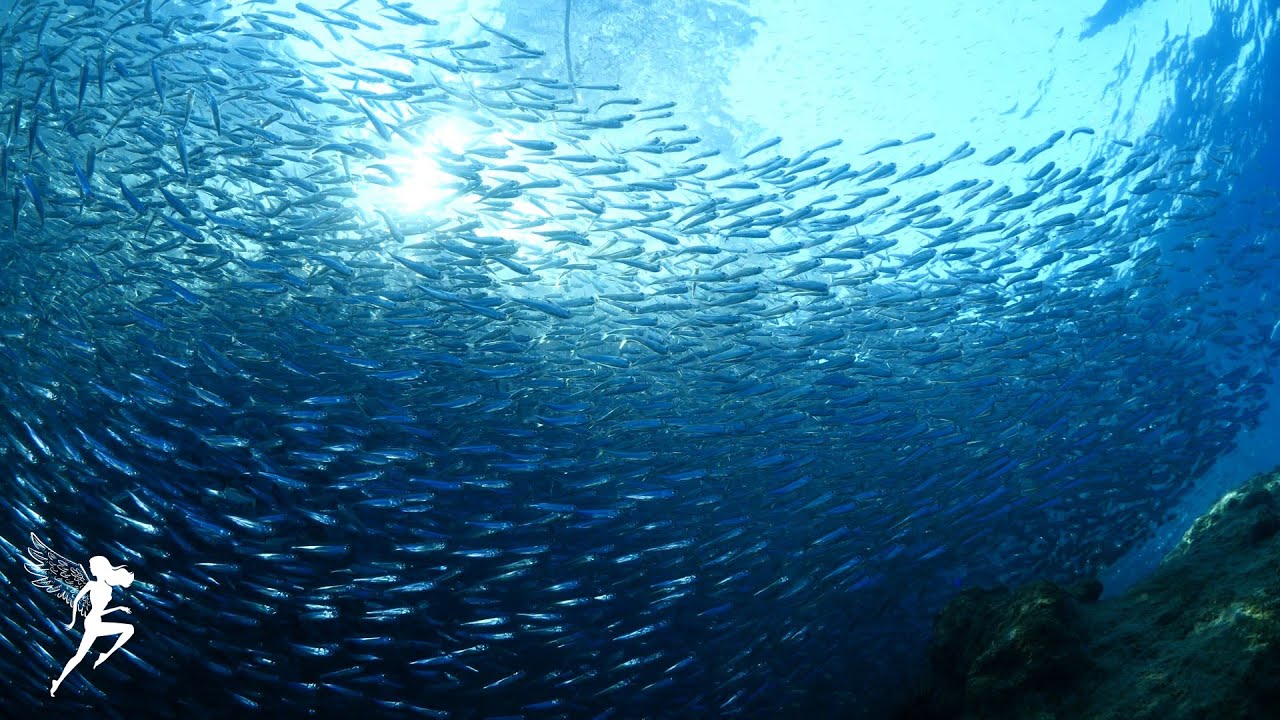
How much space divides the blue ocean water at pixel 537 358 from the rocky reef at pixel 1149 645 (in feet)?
10.2

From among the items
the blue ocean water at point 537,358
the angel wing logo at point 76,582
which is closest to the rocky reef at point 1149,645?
the blue ocean water at point 537,358

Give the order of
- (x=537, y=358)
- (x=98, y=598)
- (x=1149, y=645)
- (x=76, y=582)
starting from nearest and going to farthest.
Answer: (x=1149, y=645) → (x=98, y=598) → (x=76, y=582) → (x=537, y=358)

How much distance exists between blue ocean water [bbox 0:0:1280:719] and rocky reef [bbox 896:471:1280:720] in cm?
312

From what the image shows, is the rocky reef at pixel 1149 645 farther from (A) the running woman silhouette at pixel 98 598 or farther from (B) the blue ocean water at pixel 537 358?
(A) the running woman silhouette at pixel 98 598

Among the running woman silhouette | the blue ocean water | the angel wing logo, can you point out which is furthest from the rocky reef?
the angel wing logo

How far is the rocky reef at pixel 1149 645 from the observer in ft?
10.4

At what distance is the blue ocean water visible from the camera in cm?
717

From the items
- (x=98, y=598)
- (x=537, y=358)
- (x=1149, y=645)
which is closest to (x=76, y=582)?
(x=98, y=598)

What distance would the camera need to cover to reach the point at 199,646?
888 cm

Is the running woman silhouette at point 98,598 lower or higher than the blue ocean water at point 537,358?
lower

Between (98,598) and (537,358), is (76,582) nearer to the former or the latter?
(98,598)

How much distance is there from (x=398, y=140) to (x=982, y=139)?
473 inches

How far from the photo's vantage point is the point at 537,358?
357 inches

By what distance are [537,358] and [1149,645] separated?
7.65m
